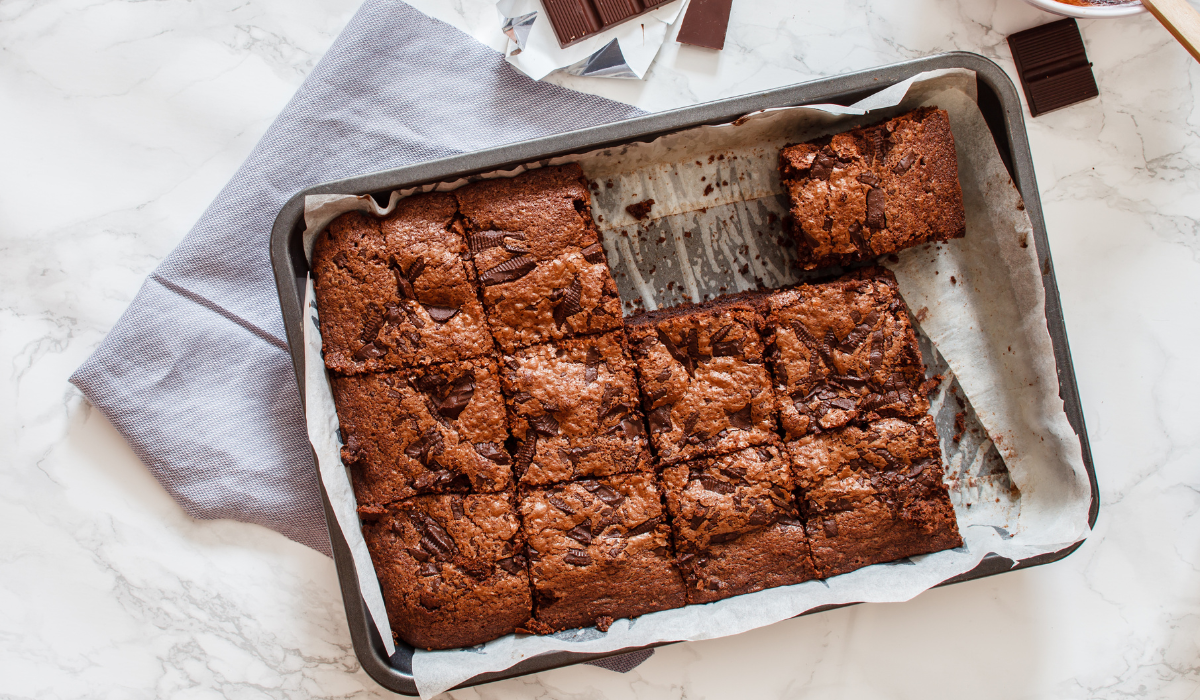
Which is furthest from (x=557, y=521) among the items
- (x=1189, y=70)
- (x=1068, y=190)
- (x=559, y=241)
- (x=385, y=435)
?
(x=1189, y=70)

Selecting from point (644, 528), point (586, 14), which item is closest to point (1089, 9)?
point (586, 14)

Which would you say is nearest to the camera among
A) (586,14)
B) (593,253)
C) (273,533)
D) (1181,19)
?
(1181,19)

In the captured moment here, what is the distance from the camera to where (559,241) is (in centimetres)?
267

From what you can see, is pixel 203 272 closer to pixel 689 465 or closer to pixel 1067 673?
pixel 689 465

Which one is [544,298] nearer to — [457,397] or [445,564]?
[457,397]

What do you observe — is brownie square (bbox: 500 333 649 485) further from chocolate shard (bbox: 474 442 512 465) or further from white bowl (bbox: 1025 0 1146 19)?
white bowl (bbox: 1025 0 1146 19)

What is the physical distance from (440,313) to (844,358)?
159 centimetres

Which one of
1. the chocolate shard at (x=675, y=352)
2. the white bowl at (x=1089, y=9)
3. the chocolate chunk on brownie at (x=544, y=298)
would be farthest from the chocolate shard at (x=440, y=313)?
the white bowl at (x=1089, y=9)

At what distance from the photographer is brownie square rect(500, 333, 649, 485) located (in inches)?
104

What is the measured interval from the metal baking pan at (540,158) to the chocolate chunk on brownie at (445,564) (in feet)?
0.42

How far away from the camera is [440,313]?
8.60ft

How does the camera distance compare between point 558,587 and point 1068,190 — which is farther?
point 1068,190

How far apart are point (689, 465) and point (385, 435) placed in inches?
46.8

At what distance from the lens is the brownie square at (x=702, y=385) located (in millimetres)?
2709
